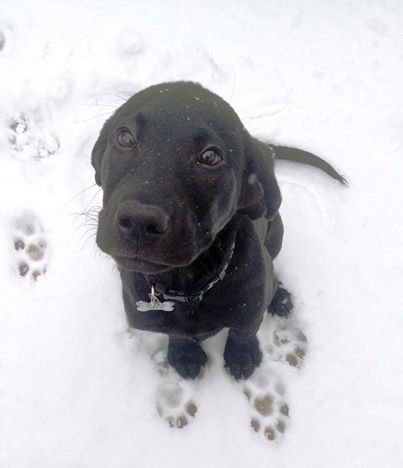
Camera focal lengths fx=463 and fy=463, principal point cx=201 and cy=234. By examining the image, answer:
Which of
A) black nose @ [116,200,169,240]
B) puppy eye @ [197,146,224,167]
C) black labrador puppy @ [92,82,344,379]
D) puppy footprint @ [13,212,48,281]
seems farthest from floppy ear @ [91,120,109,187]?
puppy footprint @ [13,212,48,281]

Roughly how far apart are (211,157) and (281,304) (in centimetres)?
149

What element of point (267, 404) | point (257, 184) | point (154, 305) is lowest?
point (267, 404)

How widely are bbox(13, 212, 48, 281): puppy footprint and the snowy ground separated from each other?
0.04ft

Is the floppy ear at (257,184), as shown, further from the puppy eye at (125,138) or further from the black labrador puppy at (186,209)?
the puppy eye at (125,138)

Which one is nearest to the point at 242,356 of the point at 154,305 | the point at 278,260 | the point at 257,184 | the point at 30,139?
the point at 278,260

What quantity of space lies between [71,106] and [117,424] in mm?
2316

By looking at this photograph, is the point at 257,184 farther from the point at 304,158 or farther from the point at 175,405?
the point at 175,405

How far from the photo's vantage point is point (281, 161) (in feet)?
11.0

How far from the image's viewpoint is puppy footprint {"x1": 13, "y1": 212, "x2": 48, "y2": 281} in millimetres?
3133

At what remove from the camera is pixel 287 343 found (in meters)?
2.95

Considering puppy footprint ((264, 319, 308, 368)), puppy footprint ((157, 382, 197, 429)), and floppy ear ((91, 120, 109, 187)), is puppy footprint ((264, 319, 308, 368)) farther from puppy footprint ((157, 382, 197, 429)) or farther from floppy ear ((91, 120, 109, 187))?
floppy ear ((91, 120, 109, 187))

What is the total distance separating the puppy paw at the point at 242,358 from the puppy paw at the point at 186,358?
0.60 feet

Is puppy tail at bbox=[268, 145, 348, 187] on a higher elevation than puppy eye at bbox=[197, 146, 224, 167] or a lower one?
lower

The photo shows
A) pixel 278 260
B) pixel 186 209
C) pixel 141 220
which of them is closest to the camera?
pixel 141 220
